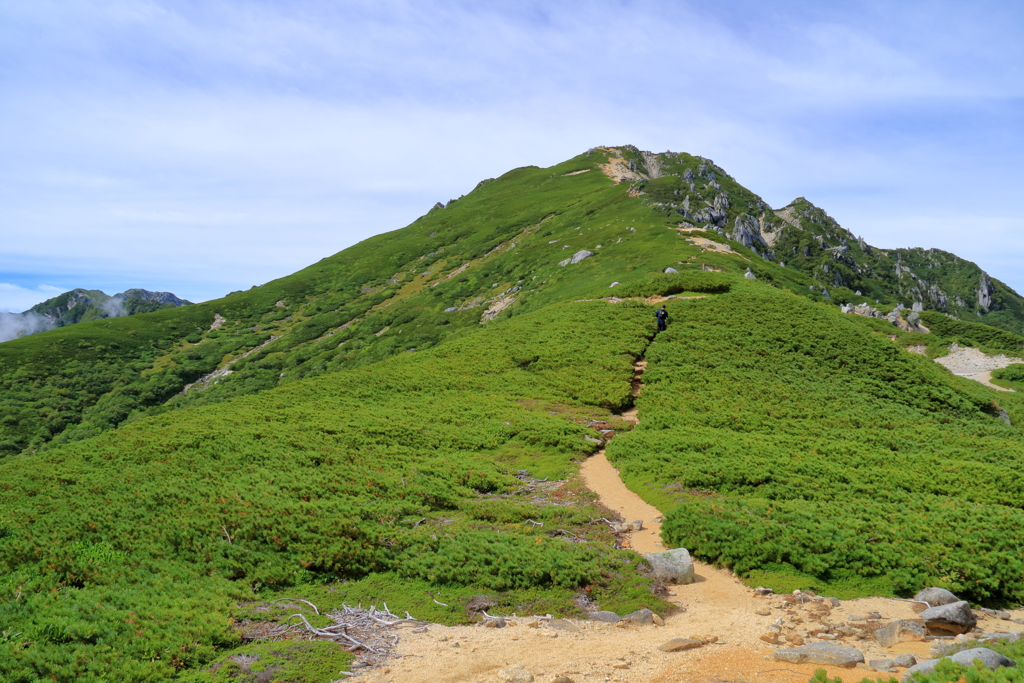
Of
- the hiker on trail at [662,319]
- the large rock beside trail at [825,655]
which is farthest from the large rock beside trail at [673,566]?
the hiker on trail at [662,319]

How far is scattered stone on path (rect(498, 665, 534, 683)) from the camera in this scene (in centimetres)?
988

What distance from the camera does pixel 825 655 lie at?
33.4 feet

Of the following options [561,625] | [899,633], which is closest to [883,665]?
[899,633]

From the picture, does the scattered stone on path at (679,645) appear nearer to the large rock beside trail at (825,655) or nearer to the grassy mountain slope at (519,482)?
the large rock beside trail at (825,655)

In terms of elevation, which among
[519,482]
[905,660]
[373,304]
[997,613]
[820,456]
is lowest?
[997,613]

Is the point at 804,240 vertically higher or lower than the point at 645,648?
higher

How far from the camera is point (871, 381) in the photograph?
33.8 meters

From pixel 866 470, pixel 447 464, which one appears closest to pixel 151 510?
pixel 447 464

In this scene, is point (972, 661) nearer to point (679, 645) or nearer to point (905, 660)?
point (905, 660)

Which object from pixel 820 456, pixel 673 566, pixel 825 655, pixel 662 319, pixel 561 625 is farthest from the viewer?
pixel 662 319

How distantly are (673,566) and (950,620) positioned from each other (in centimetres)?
570

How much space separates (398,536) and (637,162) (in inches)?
6441

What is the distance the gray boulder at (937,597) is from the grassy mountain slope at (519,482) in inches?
19.2

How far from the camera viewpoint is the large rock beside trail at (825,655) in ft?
33.0
